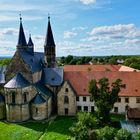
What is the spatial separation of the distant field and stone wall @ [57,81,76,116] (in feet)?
13.7

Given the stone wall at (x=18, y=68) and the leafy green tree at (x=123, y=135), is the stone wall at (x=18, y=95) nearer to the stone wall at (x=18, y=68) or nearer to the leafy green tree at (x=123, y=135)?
the stone wall at (x=18, y=68)

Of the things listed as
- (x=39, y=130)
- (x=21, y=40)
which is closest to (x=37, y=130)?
(x=39, y=130)

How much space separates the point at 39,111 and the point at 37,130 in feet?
23.4

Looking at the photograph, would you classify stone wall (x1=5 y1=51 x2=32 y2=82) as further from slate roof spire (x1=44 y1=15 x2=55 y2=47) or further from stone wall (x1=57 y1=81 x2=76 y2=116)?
slate roof spire (x1=44 y1=15 x2=55 y2=47)

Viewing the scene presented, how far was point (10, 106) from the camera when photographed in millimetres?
62688

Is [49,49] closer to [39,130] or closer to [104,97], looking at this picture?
[39,130]

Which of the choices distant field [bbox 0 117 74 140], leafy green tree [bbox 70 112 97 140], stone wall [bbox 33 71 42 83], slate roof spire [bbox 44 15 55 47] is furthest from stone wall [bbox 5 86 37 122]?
slate roof spire [bbox 44 15 55 47]

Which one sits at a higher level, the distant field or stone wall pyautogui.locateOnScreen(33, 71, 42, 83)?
stone wall pyautogui.locateOnScreen(33, 71, 42, 83)

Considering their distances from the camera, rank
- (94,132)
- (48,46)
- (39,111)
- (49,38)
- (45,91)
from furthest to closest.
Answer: (49,38), (48,46), (45,91), (39,111), (94,132)

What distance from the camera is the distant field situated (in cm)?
5306

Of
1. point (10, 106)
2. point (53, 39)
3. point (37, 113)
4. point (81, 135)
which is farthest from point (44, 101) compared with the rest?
point (53, 39)

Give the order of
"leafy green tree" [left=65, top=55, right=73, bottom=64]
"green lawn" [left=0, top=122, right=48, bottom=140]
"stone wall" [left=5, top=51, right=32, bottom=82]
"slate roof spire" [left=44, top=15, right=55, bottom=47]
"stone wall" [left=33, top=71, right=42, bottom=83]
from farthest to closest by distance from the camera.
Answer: "leafy green tree" [left=65, top=55, right=73, bottom=64] < "slate roof spire" [left=44, top=15, right=55, bottom=47] < "stone wall" [left=33, top=71, right=42, bottom=83] < "stone wall" [left=5, top=51, right=32, bottom=82] < "green lawn" [left=0, top=122, right=48, bottom=140]

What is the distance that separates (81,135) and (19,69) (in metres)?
26.3

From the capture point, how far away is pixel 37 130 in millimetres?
56406
